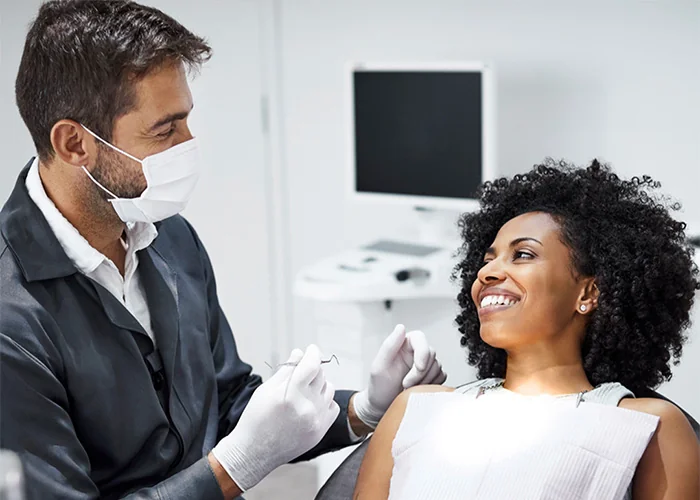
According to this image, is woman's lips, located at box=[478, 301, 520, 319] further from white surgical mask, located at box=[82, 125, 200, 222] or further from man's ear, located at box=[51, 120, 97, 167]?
man's ear, located at box=[51, 120, 97, 167]

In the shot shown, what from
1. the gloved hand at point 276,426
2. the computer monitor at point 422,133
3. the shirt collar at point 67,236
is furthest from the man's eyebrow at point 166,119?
the computer monitor at point 422,133

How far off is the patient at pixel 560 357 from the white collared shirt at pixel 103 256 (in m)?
0.45

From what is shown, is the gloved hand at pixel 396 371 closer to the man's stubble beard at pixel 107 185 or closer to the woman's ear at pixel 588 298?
the woman's ear at pixel 588 298

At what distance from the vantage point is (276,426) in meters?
1.51

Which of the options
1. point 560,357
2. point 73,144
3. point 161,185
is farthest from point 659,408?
point 73,144

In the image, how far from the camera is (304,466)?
3.47 meters

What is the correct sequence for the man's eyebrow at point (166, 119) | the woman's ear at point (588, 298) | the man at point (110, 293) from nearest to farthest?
1. the man at point (110, 293)
2. the man's eyebrow at point (166, 119)
3. the woman's ear at point (588, 298)

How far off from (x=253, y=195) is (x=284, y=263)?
11.4 inches

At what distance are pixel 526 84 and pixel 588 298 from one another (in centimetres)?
173

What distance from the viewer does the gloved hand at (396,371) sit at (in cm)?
173

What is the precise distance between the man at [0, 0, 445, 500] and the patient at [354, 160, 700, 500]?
0.61 feet

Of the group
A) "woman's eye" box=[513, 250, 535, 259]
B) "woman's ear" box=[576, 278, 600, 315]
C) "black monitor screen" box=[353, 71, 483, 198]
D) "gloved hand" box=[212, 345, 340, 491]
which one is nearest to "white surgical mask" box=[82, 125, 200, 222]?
"gloved hand" box=[212, 345, 340, 491]

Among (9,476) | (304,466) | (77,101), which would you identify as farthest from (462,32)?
(9,476)

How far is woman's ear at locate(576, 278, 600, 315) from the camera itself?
5.34 ft
